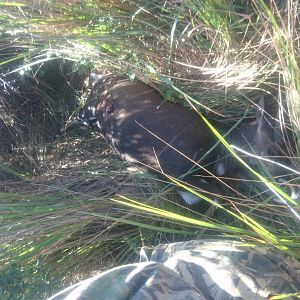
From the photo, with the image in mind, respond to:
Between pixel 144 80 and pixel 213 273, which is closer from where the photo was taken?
pixel 213 273

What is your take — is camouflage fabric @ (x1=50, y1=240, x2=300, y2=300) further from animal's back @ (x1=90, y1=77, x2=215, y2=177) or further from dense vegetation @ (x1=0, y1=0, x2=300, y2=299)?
animal's back @ (x1=90, y1=77, x2=215, y2=177)

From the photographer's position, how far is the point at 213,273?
154 centimetres

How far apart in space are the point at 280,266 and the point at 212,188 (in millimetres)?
434

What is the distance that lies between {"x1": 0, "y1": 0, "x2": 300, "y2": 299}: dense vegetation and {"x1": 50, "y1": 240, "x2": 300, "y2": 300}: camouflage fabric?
0.07 m

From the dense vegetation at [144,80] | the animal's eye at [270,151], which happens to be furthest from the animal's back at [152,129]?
the animal's eye at [270,151]

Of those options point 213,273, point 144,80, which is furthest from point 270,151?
point 144,80

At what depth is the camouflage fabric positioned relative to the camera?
4.28 ft

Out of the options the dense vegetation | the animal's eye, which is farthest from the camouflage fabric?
the animal's eye

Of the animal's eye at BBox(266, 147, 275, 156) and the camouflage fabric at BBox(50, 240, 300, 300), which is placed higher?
the animal's eye at BBox(266, 147, 275, 156)

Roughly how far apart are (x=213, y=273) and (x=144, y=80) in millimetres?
856

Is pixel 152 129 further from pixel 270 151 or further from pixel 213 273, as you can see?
pixel 213 273

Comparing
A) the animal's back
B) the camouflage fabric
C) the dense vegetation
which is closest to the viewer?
the camouflage fabric

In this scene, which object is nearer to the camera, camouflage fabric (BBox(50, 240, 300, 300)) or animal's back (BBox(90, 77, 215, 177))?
camouflage fabric (BBox(50, 240, 300, 300))

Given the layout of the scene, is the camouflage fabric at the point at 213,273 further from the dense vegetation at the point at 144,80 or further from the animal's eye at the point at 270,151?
the animal's eye at the point at 270,151
